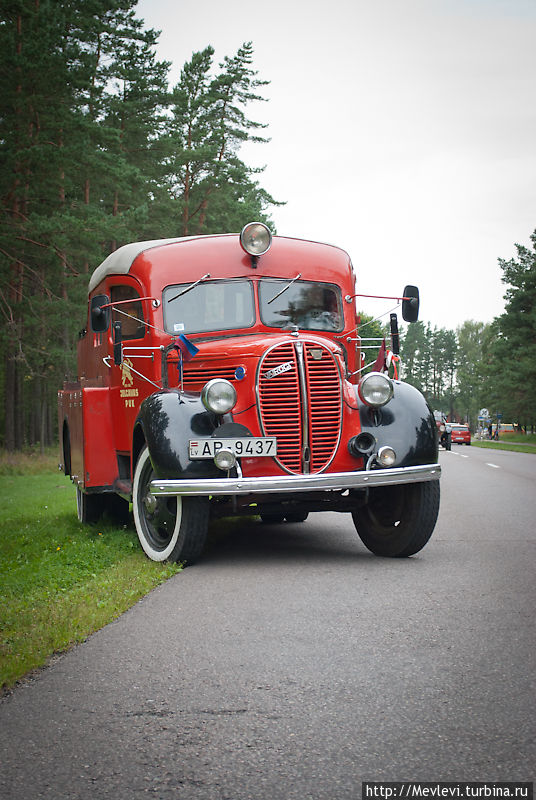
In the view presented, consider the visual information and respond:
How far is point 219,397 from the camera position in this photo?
7078 millimetres

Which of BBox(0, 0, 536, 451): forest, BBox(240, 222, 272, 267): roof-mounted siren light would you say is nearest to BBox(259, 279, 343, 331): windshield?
BBox(240, 222, 272, 267): roof-mounted siren light

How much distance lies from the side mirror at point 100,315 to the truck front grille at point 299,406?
1.92 metres

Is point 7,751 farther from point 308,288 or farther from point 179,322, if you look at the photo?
point 308,288

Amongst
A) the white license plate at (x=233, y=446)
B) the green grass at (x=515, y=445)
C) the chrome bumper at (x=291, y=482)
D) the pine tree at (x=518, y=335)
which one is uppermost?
the pine tree at (x=518, y=335)

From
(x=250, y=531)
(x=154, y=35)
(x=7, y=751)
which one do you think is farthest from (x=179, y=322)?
(x=154, y=35)

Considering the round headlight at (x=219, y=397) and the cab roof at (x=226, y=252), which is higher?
the cab roof at (x=226, y=252)

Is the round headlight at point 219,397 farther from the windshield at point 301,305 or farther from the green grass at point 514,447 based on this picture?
the green grass at point 514,447

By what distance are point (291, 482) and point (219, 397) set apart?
2.91 ft

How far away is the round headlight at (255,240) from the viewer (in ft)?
27.7

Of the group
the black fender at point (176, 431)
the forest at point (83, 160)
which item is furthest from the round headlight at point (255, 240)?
the forest at point (83, 160)

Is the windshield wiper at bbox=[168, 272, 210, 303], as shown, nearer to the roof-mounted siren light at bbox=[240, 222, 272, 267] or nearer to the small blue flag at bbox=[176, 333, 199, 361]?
the roof-mounted siren light at bbox=[240, 222, 272, 267]

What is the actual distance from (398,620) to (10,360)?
2959cm

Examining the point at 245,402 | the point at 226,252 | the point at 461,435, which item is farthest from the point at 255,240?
the point at 461,435

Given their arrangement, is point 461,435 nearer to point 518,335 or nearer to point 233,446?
point 518,335
